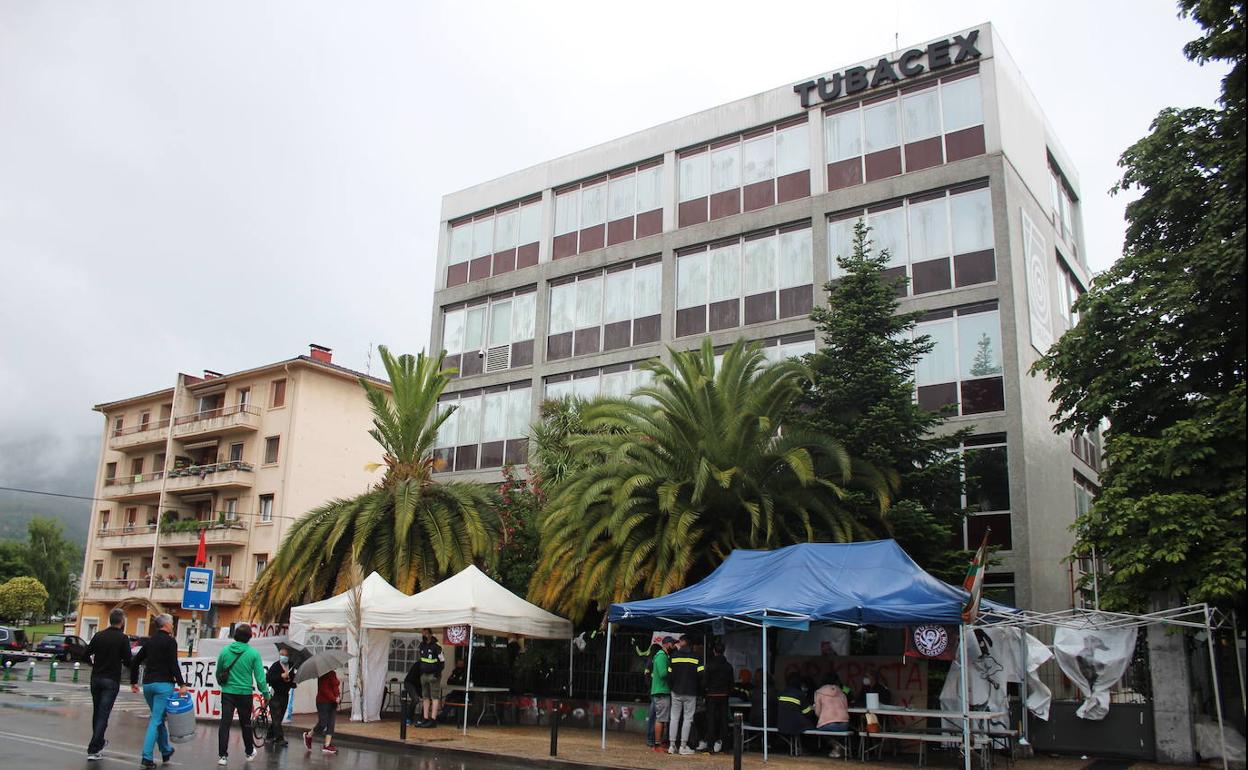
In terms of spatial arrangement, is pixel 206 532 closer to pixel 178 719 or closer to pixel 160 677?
pixel 160 677

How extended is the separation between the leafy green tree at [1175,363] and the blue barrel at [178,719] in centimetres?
1350

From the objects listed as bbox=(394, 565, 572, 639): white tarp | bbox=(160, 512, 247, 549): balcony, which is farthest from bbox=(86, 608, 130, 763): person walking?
bbox=(160, 512, 247, 549): balcony

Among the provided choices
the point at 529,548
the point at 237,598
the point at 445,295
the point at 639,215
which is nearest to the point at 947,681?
the point at 529,548

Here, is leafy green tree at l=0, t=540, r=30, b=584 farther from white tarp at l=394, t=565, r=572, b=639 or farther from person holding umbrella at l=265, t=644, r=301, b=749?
person holding umbrella at l=265, t=644, r=301, b=749

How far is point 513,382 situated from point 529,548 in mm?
9159

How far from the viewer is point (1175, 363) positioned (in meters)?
17.3

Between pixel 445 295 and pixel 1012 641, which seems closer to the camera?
pixel 1012 641

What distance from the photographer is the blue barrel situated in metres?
11.6

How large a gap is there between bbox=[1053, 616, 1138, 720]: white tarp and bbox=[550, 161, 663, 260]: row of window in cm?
1813

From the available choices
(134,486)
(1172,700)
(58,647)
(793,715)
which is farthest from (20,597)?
(1172,700)

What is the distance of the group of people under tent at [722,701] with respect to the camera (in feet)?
53.6

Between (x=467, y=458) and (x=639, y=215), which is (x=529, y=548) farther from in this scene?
(x=639, y=215)

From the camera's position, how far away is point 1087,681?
17141mm

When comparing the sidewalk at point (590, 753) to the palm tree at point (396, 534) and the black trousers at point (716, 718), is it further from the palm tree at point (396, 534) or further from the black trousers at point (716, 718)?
the palm tree at point (396, 534)
